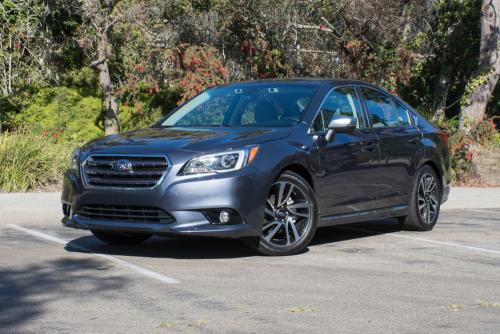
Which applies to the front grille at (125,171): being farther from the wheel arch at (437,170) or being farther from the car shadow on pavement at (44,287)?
the wheel arch at (437,170)

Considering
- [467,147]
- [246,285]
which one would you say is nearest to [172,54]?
[467,147]

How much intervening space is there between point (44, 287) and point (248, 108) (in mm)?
3299

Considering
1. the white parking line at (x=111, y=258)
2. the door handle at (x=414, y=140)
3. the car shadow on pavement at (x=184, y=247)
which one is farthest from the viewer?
the door handle at (x=414, y=140)

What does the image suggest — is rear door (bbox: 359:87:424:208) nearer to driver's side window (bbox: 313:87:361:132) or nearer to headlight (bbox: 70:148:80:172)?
driver's side window (bbox: 313:87:361:132)

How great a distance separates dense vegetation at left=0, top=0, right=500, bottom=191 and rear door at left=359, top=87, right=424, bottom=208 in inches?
290

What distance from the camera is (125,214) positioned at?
883cm

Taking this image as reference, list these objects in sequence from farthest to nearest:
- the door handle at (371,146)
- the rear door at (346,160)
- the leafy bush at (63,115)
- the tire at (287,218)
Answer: the leafy bush at (63,115)
the door handle at (371,146)
the rear door at (346,160)
the tire at (287,218)

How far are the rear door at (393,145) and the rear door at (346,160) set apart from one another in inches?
6.4

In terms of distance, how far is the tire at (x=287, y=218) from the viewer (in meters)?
9.03

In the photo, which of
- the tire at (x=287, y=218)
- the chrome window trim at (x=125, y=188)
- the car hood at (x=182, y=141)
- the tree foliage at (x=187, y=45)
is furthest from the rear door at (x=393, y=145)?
the tree foliage at (x=187, y=45)

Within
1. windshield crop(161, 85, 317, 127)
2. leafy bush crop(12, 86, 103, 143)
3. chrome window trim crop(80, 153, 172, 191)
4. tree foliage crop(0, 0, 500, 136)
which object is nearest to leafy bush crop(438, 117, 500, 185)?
tree foliage crop(0, 0, 500, 136)

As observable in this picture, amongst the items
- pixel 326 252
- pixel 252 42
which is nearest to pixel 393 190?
pixel 326 252

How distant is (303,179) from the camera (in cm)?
928

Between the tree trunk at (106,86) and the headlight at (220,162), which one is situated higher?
the tree trunk at (106,86)
